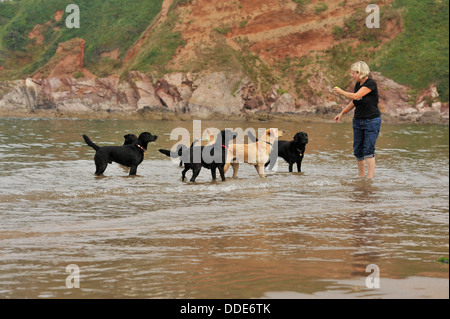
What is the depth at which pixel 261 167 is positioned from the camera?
11250mm

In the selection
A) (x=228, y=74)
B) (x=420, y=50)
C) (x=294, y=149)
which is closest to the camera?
(x=294, y=149)

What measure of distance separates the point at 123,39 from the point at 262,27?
2194 centimetres

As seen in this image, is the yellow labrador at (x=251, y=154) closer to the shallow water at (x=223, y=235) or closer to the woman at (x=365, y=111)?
the shallow water at (x=223, y=235)

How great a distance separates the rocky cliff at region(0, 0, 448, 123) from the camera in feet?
178

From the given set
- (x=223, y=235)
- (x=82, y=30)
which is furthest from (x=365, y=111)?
(x=82, y=30)

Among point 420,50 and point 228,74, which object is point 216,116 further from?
point 420,50

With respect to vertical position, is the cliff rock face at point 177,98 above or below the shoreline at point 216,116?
above

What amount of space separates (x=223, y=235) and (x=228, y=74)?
52.3 metres

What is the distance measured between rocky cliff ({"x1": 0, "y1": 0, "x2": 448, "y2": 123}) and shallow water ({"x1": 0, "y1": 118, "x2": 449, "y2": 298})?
4224 centimetres

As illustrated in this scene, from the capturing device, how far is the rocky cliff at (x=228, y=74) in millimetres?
54125

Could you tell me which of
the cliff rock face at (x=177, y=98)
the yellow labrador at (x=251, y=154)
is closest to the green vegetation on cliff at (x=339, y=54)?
the cliff rock face at (x=177, y=98)

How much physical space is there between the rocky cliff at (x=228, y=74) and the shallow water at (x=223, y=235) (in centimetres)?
4224

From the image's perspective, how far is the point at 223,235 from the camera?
228 inches

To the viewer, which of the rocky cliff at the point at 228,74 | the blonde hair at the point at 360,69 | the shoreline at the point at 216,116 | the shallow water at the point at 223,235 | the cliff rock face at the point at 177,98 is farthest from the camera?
the rocky cliff at the point at 228,74
